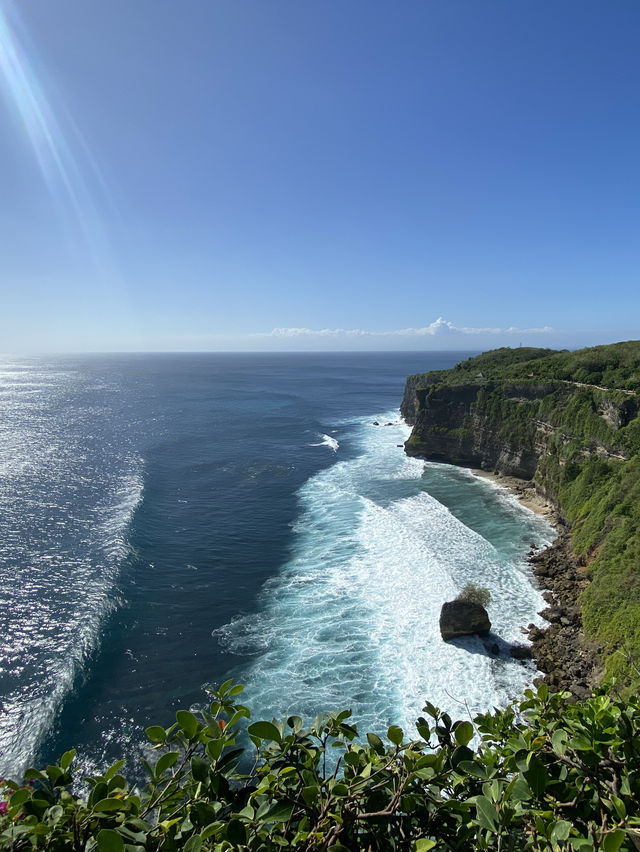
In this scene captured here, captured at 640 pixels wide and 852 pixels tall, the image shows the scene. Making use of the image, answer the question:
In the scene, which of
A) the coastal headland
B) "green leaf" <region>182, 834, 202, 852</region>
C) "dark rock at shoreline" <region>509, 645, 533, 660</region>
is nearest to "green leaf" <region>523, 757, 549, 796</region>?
the coastal headland

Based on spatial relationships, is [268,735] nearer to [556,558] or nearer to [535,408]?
[556,558]

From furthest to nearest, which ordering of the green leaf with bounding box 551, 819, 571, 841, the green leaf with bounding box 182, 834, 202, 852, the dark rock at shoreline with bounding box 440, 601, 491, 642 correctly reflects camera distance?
the dark rock at shoreline with bounding box 440, 601, 491, 642
the green leaf with bounding box 551, 819, 571, 841
the green leaf with bounding box 182, 834, 202, 852

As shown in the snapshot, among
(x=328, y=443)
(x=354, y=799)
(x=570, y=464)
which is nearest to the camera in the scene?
(x=354, y=799)

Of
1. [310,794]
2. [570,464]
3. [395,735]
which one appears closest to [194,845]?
[310,794]

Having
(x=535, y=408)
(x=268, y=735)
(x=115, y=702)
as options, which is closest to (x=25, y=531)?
(x=115, y=702)

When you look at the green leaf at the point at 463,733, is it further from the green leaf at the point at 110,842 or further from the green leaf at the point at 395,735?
the green leaf at the point at 110,842

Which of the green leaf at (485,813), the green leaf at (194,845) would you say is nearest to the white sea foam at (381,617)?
the green leaf at (485,813)

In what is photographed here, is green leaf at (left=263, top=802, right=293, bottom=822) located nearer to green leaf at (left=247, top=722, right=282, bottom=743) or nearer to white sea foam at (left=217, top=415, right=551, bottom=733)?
green leaf at (left=247, top=722, right=282, bottom=743)

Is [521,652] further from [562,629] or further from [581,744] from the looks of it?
[581,744]
